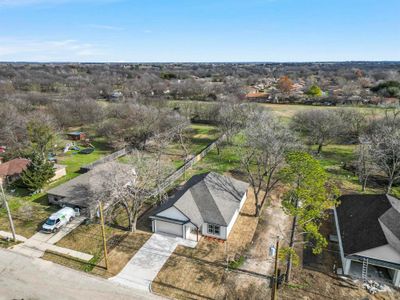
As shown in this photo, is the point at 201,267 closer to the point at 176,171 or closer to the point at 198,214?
the point at 198,214

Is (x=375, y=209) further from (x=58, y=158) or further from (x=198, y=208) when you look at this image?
(x=58, y=158)

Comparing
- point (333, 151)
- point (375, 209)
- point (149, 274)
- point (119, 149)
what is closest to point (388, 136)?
point (333, 151)

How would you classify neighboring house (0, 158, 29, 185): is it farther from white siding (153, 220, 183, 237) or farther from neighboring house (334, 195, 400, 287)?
neighboring house (334, 195, 400, 287)

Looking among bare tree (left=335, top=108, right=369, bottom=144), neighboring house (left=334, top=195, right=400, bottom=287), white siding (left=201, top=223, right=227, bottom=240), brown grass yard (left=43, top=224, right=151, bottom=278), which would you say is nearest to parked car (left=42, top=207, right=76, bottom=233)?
brown grass yard (left=43, top=224, right=151, bottom=278)

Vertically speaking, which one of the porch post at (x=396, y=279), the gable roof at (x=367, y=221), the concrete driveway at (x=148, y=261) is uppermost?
the gable roof at (x=367, y=221)

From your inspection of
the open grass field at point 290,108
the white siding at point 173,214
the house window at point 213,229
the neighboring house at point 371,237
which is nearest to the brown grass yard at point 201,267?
the house window at point 213,229

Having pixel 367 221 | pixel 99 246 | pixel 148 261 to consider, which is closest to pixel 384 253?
pixel 367 221

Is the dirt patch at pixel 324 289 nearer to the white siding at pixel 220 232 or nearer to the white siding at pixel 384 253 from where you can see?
the white siding at pixel 384 253
